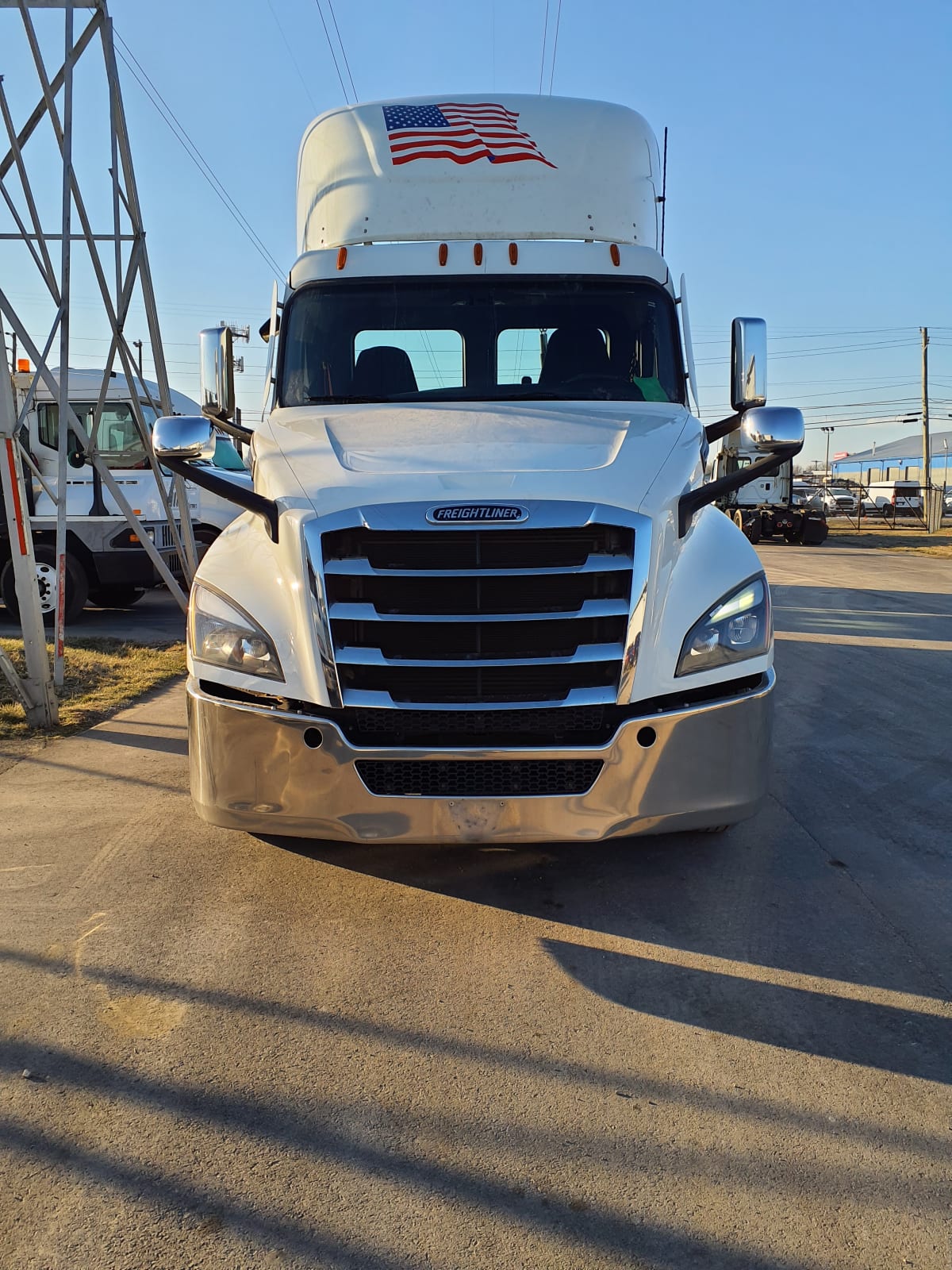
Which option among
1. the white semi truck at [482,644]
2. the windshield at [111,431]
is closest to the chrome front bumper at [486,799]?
the white semi truck at [482,644]

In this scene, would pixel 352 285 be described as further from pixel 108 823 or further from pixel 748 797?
pixel 748 797

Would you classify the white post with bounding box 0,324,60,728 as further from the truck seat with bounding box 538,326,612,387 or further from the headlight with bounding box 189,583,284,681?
the truck seat with bounding box 538,326,612,387

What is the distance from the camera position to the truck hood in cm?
357

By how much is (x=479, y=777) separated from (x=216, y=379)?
2929 millimetres

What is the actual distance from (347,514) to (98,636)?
25.6 feet

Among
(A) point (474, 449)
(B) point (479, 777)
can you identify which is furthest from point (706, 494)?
(B) point (479, 777)

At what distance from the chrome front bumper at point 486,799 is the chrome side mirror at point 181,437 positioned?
142cm

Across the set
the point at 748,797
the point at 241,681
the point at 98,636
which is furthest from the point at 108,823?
the point at 98,636

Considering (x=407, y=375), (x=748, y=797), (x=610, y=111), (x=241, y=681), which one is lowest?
(x=748, y=797)

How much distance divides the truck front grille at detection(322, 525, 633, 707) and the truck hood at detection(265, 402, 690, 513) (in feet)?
0.59

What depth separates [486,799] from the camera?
337cm

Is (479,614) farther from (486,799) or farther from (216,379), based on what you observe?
(216,379)

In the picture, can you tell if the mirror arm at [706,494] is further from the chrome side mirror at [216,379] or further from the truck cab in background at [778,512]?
the truck cab in background at [778,512]

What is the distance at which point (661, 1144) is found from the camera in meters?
2.47
